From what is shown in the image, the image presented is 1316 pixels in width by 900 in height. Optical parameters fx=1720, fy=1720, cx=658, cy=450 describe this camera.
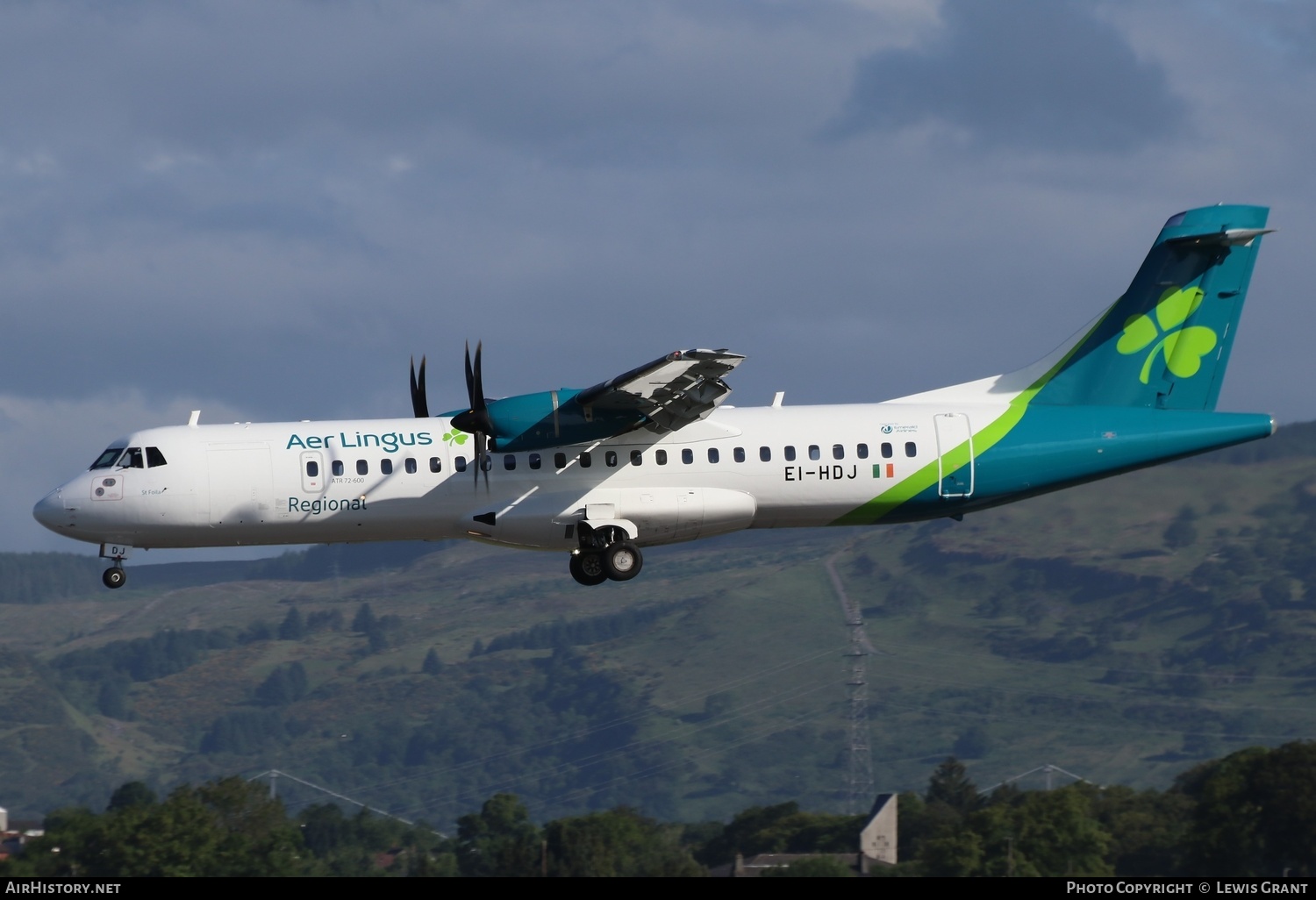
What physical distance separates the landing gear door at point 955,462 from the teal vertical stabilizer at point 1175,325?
2454mm

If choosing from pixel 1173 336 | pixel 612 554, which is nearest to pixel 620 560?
pixel 612 554

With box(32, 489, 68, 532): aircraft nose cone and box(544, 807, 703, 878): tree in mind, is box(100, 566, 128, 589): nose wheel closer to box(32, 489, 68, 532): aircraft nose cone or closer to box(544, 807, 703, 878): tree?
box(32, 489, 68, 532): aircraft nose cone

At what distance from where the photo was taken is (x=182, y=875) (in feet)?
160

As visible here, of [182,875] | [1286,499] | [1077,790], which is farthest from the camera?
[1286,499]

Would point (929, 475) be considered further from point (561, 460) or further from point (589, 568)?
point (561, 460)

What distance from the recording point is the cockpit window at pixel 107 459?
3341cm

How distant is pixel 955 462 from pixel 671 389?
614cm

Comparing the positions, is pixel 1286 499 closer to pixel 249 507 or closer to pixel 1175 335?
pixel 1175 335

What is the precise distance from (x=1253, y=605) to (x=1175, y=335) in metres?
169

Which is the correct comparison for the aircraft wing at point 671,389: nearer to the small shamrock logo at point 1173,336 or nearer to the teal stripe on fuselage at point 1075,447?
the teal stripe on fuselage at point 1075,447

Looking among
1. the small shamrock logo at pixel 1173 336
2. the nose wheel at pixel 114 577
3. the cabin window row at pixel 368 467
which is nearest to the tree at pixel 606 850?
the cabin window row at pixel 368 467

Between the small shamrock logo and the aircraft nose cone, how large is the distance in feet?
70.7

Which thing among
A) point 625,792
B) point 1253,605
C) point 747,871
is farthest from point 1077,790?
point 1253,605

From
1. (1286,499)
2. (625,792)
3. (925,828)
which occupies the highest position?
(1286,499)
